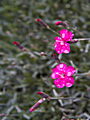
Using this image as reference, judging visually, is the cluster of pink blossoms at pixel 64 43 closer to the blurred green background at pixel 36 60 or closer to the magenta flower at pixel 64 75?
the magenta flower at pixel 64 75

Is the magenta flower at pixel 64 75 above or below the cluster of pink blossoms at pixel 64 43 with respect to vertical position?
below

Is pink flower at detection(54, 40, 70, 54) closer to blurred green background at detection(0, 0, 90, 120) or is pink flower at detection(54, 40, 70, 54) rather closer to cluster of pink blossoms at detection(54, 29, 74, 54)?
cluster of pink blossoms at detection(54, 29, 74, 54)

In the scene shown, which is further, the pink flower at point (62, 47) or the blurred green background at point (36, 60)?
the blurred green background at point (36, 60)

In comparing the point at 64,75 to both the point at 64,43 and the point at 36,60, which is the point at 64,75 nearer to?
the point at 64,43

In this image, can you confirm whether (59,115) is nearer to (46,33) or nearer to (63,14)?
(46,33)

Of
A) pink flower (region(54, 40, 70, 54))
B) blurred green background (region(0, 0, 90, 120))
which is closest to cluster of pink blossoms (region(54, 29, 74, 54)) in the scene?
pink flower (region(54, 40, 70, 54))

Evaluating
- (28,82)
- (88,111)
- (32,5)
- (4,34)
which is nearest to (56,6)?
(32,5)

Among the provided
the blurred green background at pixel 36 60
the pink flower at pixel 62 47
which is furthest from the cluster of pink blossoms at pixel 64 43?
the blurred green background at pixel 36 60
